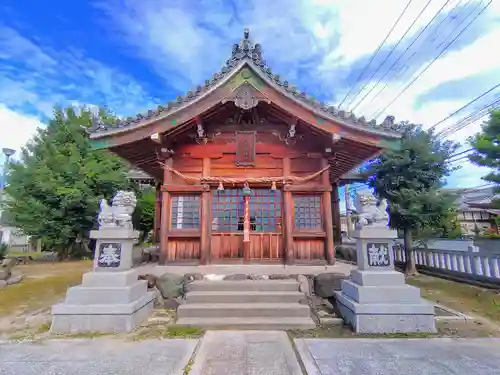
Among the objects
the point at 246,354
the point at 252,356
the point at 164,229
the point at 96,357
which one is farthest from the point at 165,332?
the point at 164,229

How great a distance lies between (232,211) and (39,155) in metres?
16.1

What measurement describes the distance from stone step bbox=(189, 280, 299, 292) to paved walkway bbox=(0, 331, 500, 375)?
144cm

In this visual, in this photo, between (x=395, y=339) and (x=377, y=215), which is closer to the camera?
(x=395, y=339)

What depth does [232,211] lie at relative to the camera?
884cm

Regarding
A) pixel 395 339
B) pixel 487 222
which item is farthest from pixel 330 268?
pixel 487 222

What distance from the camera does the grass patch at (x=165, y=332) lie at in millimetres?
4836

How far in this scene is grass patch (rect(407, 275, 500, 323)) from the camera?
6.72 metres

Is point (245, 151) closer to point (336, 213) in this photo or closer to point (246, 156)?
point (246, 156)

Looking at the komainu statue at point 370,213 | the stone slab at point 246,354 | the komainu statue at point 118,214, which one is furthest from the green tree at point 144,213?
the komainu statue at point 370,213

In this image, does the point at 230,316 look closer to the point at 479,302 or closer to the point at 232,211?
the point at 232,211

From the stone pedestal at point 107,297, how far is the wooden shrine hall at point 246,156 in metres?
2.70

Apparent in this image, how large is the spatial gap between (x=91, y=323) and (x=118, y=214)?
210 centimetres

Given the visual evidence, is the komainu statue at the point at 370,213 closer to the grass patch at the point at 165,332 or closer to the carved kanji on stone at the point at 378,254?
the carved kanji on stone at the point at 378,254

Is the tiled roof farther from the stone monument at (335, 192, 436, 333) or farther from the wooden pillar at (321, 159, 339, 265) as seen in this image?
the stone monument at (335, 192, 436, 333)
